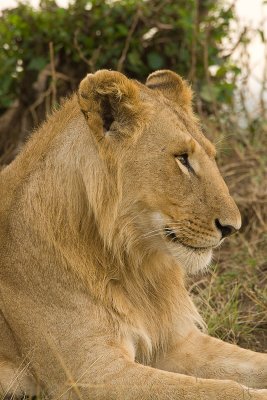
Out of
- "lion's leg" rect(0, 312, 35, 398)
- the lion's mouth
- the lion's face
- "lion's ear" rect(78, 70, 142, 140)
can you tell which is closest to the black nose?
the lion's face

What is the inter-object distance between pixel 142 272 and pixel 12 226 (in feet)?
2.03

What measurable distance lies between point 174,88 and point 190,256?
0.85 metres

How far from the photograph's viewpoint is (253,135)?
26.5 ft

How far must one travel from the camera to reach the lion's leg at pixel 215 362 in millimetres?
4488

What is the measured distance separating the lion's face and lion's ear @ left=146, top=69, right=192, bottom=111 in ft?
1.03

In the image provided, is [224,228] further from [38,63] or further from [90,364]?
[38,63]

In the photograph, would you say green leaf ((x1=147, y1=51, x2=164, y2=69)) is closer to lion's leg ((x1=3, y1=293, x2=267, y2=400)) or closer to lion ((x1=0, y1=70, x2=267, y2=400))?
lion ((x1=0, y1=70, x2=267, y2=400))

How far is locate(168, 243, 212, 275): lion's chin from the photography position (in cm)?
404

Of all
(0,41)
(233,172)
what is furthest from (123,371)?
(0,41)

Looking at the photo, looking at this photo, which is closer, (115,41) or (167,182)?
(167,182)

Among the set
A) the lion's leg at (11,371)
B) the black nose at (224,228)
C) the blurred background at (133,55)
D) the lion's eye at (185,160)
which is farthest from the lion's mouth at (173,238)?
the blurred background at (133,55)

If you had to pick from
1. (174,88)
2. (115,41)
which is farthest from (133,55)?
(174,88)

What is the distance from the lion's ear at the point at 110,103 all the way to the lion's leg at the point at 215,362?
1134 millimetres

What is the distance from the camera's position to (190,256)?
13.3ft
